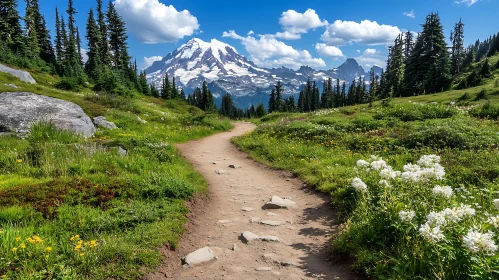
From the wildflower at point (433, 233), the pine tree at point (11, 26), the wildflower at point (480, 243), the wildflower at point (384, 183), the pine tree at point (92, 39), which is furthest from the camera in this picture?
the pine tree at point (92, 39)

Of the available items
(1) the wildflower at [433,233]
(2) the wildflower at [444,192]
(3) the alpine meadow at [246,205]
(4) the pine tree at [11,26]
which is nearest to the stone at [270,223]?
(3) the alpine meadow at [246,205]

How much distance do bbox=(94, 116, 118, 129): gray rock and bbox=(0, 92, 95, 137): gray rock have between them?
1336 millimetres

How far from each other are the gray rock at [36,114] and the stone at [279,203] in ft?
34.4

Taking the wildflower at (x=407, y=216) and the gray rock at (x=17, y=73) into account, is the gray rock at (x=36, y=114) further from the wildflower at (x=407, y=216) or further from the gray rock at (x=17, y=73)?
the gray rock at (x=17, y=73)

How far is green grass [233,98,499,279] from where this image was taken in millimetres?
3832

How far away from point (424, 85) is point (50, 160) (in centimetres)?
6376

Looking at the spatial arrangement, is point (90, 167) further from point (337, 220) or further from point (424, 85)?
point (424, 85)

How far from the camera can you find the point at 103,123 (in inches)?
683

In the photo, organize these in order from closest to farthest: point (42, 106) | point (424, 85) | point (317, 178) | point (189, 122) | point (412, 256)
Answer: point (412, 256) < point (317, 178) < point (42, 106) < point (189, 122) < point (424, 85)

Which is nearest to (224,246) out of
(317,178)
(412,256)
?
(412,256)

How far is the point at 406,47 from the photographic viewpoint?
10300 cm

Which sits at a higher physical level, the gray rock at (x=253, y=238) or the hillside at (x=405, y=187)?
the hillside at (x=405, y=187)

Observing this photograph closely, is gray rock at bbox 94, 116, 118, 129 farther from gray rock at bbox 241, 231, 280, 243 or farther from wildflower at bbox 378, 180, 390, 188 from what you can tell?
wildflower at bbox 378, 180, 390, 188

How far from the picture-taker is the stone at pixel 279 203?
810cm
